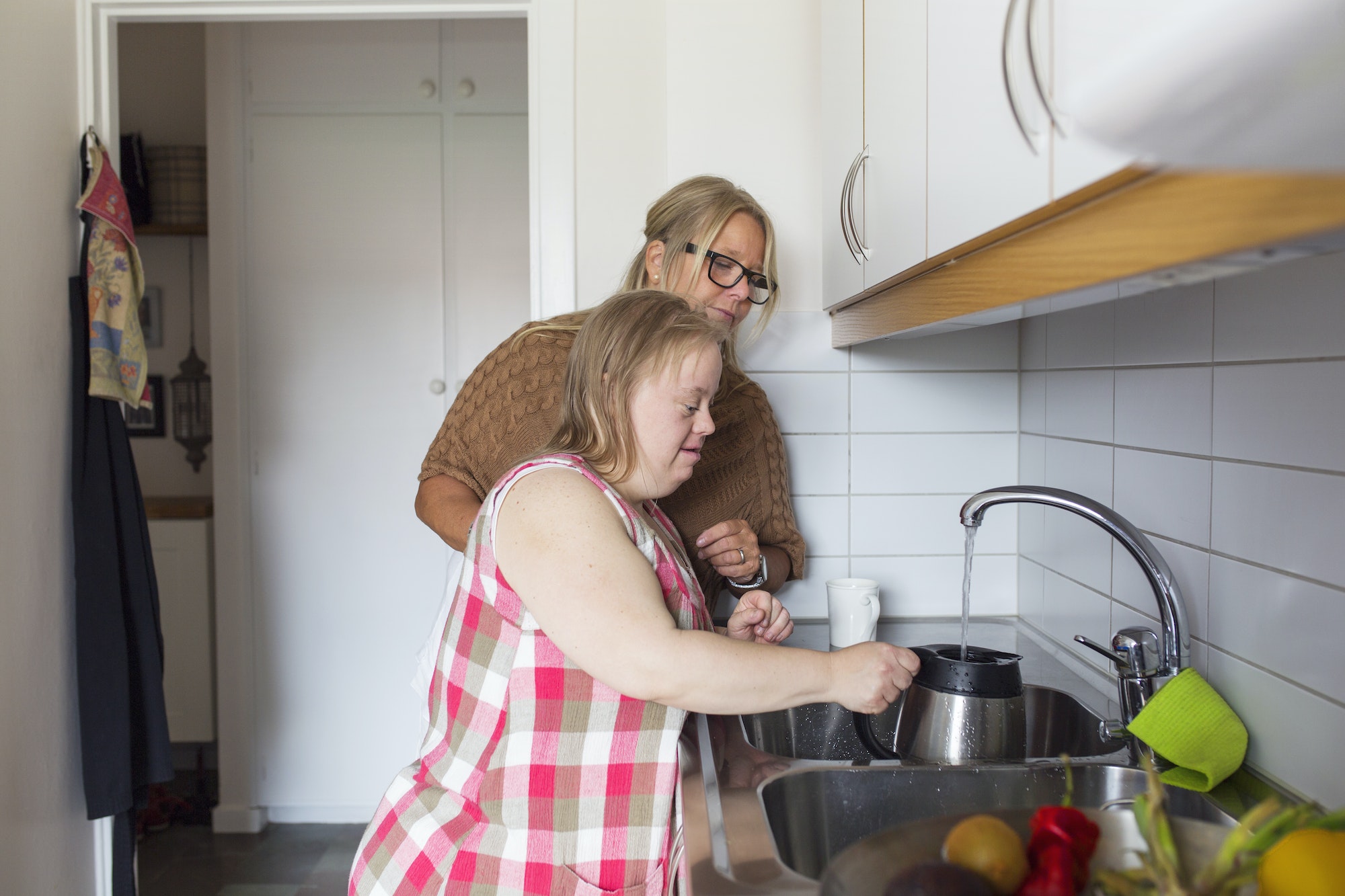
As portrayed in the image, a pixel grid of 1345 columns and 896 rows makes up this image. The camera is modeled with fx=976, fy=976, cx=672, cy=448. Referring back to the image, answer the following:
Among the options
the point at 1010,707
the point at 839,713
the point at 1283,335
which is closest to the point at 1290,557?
the point at 1283,335

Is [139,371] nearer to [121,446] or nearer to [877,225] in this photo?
[121,446]

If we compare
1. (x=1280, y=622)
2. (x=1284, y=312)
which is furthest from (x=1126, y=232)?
(x=1280, y=622)

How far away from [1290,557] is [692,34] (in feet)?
4.50

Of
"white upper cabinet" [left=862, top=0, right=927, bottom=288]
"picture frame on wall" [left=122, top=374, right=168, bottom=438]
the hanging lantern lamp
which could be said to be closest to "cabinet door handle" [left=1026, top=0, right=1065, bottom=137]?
"white upper cabinet" [left=862, top=0, right=927, bottom=288]

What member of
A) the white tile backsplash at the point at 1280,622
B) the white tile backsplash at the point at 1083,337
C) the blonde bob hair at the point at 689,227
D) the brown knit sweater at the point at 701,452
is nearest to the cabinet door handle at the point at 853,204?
the blonde bob hair at the point at 689,227

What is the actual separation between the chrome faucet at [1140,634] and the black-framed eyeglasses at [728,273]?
0.57 m

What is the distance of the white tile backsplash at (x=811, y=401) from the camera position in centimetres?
188

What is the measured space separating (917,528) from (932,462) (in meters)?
0.13

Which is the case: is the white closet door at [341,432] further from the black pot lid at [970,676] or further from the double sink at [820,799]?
the black pot lid at [970,676]

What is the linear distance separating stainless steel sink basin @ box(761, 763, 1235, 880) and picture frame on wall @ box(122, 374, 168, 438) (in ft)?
10.8

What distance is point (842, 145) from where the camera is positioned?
5.02ft

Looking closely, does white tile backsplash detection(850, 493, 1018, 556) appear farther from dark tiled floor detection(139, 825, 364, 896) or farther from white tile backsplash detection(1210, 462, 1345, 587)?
dark tiled floor detection(139, 825, 364, 896)

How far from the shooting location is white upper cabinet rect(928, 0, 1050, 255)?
762 mm

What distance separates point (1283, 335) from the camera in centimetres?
98
